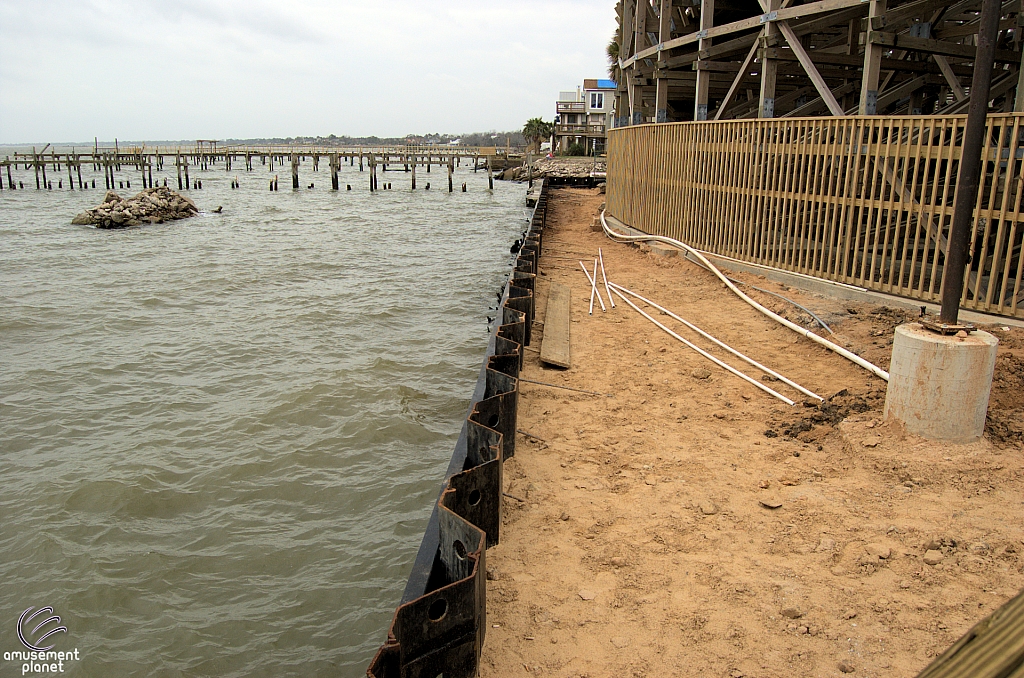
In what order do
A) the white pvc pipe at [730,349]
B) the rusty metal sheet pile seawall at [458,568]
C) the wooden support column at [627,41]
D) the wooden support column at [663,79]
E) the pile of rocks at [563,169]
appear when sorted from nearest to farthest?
the rusty metal sheet pile seawall at [458,568]
the white pvc pipe at [730,349]
the wooden support column at [663,79]
the wooden support column at [627,41]
the pile of rocks at [563,169]

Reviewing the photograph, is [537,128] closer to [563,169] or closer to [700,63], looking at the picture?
[563,169]

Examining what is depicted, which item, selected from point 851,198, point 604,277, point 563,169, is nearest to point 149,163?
point 563,169

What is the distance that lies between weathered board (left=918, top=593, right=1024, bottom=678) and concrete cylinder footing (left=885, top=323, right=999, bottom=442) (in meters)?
4.62

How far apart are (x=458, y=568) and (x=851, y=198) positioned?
7.77 metres

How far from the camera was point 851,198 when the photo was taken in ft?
29.7

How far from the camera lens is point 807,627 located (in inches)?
133

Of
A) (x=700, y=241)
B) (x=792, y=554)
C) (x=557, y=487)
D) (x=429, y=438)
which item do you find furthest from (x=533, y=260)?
(x=792, y=554)

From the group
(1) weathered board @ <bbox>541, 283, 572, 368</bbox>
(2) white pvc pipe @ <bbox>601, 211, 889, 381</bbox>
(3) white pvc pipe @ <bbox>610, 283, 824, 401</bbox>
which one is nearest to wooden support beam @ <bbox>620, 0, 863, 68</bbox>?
(2) white pvc pipe @ <bbox>601, 211, 889, 381</bbox>

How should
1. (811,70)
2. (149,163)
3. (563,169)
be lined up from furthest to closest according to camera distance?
(149,163)
(563,169)
(811,70)

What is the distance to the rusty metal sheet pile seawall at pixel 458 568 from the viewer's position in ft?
9.91

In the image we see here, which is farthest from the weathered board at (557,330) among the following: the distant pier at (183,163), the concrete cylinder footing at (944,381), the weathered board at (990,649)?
the distant pier at (183,163)

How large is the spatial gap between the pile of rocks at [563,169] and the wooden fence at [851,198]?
3160 cm

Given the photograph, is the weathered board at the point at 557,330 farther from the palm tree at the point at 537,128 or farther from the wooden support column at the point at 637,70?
the palm tree at the point at 537,128

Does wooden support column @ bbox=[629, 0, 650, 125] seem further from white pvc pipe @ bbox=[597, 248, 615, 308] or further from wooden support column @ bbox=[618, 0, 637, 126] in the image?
white pvc pipe @ bbox=[597, 248, 615, 308]
